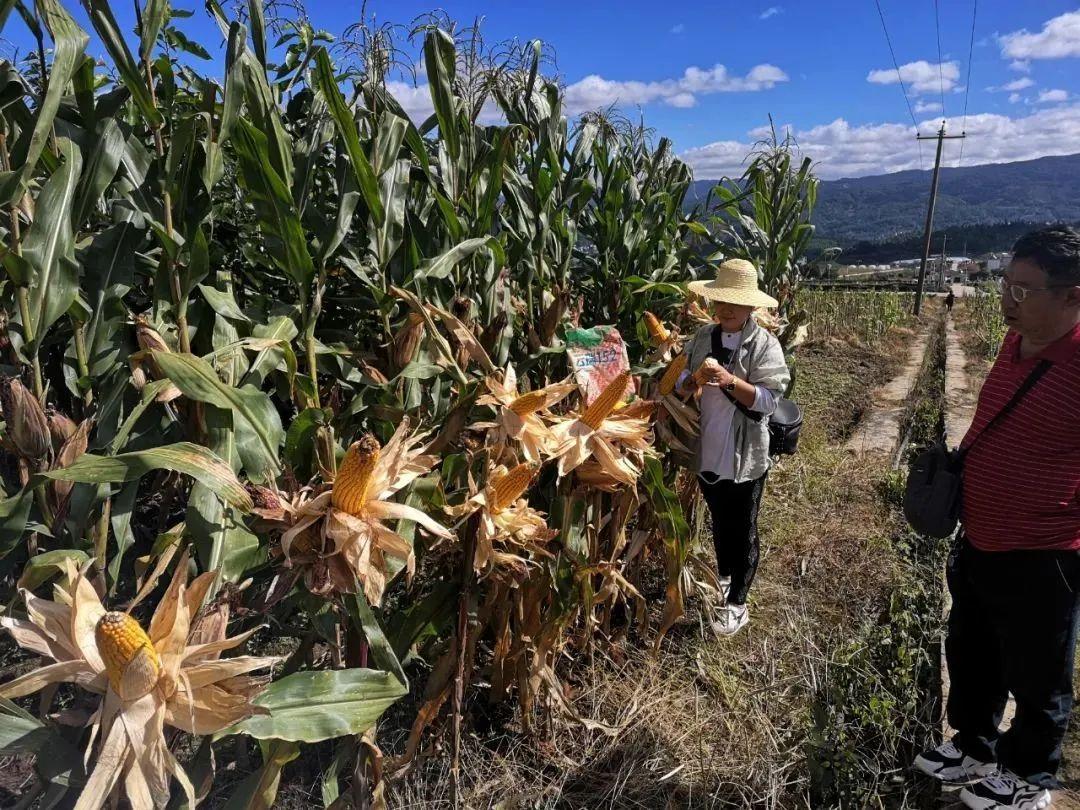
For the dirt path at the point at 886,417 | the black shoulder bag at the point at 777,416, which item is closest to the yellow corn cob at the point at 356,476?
the black shoulder bag at the point at 777,416

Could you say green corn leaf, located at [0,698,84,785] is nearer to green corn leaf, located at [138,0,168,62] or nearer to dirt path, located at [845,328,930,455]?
green corn leaf, located at [138,0,168,62]

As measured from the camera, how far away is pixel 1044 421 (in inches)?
70.3

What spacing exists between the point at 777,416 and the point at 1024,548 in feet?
3.60

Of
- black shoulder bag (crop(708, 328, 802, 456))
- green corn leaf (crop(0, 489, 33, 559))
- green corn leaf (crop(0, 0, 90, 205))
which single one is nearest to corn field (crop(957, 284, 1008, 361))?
black shoulder bag (crop(708, 328, 802, 456))

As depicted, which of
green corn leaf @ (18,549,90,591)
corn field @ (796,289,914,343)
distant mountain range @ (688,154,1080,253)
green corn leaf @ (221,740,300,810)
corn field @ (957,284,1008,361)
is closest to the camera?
green corn leaf @ (18,549,90,591)

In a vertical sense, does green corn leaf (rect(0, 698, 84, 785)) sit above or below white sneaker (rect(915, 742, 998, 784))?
above

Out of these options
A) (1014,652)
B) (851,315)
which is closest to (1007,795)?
(1014,652)

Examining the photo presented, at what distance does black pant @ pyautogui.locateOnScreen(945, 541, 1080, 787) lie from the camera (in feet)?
6.03

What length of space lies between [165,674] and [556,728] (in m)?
1.62

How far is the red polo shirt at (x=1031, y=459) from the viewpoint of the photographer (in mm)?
1752

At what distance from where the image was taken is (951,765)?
2160mm

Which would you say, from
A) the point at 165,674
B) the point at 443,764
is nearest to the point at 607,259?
the point at 443,764

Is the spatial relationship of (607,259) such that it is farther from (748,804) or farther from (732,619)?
(748,804)

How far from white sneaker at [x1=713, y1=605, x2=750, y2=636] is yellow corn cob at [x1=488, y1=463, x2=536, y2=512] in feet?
5.75
